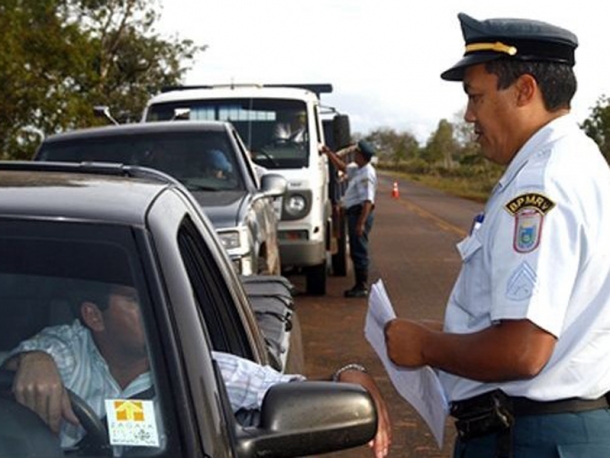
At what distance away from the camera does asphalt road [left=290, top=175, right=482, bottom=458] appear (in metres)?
7.99

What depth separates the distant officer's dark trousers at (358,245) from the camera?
14.1m

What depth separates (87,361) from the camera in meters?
2.89

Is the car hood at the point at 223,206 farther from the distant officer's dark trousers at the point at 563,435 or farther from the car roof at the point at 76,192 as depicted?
the distant officer's dark trousers at the point at 563,435

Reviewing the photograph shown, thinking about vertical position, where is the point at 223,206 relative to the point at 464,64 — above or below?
below

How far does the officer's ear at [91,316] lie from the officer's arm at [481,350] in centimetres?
82

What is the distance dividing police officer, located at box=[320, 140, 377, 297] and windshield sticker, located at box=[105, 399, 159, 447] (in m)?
11.2

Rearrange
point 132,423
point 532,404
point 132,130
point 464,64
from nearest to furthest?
point 132,423, point 532,404, point 464,64, point 132,130

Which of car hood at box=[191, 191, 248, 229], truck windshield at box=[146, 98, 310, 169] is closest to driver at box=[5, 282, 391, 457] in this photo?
Answer: car hood at box=[191, 191, 248, 229]

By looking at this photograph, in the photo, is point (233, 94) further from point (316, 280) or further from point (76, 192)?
point (76, 192)

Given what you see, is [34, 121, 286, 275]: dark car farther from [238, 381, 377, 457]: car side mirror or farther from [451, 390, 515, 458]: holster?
[238, 381, 377, 457]: car side mirror

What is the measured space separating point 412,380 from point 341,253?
1335 centimetres

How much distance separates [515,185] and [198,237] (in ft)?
3.53

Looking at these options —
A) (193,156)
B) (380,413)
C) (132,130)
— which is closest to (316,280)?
(193,156)

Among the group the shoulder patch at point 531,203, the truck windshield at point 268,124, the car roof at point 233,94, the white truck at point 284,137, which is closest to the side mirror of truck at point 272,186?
the white truck at point 284,137
